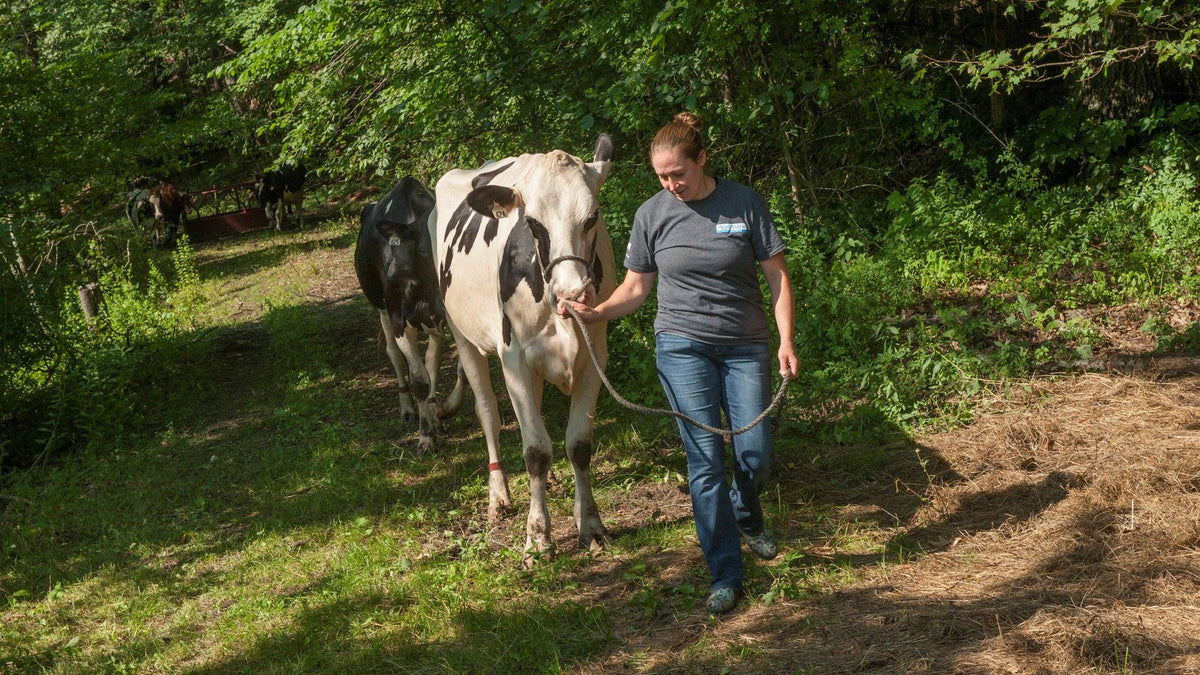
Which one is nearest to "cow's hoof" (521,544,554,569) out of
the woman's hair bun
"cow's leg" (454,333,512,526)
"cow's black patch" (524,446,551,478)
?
"cow's black patch" (524,446,551,478)

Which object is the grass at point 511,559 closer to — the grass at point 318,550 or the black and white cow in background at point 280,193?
the grass at point 318,550

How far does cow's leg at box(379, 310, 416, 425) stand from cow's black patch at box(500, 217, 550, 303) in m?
3.21

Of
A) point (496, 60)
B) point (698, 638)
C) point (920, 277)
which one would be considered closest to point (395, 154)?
point (496, 60)

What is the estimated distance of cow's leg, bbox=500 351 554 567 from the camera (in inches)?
219

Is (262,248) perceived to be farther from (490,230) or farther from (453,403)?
(490,230)

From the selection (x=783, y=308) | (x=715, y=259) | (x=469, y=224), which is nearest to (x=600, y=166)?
(x=715, y=259)

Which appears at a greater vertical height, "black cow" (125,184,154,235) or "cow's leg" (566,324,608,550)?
"black cow" (125,184,154,235)

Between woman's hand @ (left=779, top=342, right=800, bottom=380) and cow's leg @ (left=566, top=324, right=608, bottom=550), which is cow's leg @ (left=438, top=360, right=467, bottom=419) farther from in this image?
woman's hand @ (left=779, top=342, right=800, bottom=380)

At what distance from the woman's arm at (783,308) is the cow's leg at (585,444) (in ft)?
4.41

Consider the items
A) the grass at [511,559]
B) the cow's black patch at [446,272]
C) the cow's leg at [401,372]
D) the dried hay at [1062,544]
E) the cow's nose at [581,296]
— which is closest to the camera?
the dried hay at [1062,544]

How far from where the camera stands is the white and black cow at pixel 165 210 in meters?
21.5

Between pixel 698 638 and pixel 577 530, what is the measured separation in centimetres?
157

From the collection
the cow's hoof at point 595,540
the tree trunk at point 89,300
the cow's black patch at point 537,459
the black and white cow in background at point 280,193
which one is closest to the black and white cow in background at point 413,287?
the cow's black patch at point 537,459

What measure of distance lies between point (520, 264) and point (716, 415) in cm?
151
